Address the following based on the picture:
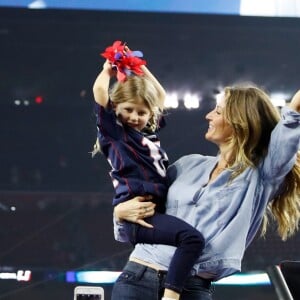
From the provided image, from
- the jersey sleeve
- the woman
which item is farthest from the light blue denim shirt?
the jersey sleeve

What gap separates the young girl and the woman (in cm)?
3

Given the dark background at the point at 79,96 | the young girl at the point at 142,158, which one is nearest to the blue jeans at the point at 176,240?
the young girl at the point at 142,158

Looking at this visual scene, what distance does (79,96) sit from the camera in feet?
20.4

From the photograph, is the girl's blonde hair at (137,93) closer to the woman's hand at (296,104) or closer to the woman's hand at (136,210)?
the woman's hand at (136,210)

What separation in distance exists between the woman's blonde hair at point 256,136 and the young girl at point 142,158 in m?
0.17

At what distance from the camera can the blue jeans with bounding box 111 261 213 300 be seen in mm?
1122

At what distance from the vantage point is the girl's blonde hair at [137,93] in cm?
128

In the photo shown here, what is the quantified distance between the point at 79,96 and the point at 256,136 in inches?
204

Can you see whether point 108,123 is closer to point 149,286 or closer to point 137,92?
point 137,92

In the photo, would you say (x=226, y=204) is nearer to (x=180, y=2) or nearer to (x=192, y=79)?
(x=180, y=2)


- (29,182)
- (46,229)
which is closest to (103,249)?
(46,229)

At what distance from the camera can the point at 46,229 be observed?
20.3 feet

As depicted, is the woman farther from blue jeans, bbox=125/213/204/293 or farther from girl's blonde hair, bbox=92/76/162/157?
girl's blonde hair, bbox=92/76/162/157

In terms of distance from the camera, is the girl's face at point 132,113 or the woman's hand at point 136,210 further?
the girl's face at point 132,113
